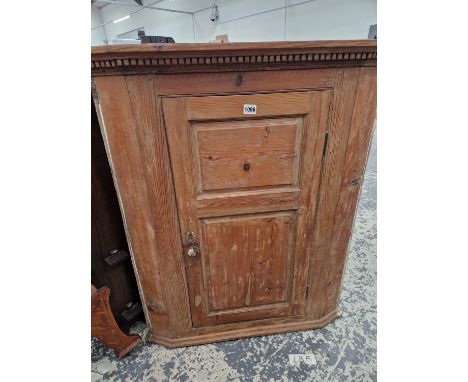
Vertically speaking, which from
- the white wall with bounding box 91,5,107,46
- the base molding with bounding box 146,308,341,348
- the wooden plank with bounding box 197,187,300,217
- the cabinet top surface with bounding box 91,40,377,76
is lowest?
the base molding with bounding box 146,308,341,348

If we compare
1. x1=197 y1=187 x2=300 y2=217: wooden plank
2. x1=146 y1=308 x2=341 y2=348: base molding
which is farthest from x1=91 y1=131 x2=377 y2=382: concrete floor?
Result: x1=197 y1=187 x2=300 y2=217: wooden plank

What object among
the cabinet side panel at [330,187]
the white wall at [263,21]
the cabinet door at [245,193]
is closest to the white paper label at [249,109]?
the cabinet door at [245,193]

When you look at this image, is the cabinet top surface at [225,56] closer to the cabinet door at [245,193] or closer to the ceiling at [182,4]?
the cabinet door at [245,193]

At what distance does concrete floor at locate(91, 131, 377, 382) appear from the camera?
50.5 inches

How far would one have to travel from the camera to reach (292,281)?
134cm

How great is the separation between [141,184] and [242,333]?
3.38 ft

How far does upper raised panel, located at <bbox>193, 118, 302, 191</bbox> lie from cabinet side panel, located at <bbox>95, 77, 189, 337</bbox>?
0.16 meters

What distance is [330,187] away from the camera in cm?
111

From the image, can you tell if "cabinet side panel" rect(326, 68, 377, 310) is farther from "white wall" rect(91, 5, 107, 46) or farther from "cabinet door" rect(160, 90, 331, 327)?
"white wall" rect(91, 5, 107, 46)

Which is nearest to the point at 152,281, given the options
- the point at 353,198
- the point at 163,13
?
the point at 353,198

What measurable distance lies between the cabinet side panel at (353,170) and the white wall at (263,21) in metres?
4.77

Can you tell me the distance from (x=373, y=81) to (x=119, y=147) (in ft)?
3.19

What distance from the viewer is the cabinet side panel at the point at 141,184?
2.88 feet

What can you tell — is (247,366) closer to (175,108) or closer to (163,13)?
(175,108)
